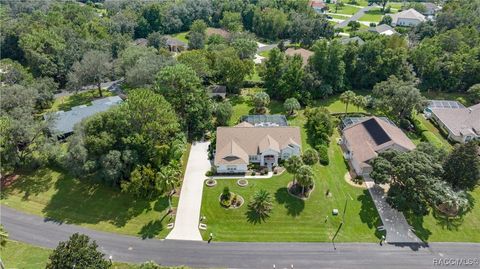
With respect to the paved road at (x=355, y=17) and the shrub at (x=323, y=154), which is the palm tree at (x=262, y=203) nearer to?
the shrub at (x=323, y=154)

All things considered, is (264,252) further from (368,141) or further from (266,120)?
(266,120)

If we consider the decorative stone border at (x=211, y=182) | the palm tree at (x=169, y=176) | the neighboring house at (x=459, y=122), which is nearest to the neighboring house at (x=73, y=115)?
the palm tree at (x=169, y=176)

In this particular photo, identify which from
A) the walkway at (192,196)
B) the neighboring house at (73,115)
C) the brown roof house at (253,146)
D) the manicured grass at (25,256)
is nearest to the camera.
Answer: the manicured grass at (25,256)

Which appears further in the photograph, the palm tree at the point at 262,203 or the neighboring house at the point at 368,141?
the neighboring house at the point at 368,141

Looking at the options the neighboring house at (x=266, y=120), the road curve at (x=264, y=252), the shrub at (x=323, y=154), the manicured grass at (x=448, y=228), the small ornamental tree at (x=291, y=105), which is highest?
the small ornamental tree at (x=291, y=105)

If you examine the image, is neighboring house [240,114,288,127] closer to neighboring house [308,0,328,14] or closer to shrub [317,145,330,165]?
shrub [317,145,330,165]

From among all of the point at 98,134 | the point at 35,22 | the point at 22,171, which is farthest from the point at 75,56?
the point at 98,134

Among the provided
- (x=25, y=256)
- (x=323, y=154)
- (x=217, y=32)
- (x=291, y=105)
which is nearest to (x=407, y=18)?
(x=217, y=32)
